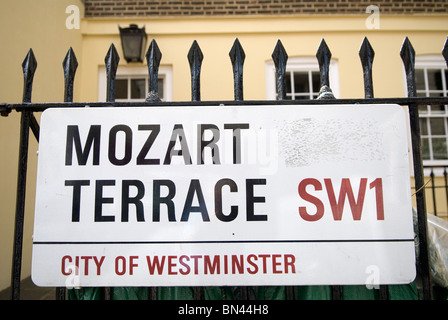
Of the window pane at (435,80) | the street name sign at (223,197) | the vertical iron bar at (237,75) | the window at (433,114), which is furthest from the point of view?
the window pane at (435,80)

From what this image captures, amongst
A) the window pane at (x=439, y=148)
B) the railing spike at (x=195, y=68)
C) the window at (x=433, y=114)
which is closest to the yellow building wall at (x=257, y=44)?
→ the window at (x=433, y=114)

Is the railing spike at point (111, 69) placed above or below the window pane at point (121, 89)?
below

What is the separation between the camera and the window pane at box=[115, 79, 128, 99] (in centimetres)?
559

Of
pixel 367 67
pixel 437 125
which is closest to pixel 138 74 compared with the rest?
pixel 367 67

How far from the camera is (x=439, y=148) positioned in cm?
559

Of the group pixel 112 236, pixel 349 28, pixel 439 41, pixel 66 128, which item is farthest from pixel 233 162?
pixel 439 41

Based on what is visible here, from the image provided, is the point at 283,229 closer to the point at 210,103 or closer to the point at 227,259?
the point at 227,259

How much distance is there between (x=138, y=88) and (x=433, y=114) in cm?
513

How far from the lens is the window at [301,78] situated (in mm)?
5418

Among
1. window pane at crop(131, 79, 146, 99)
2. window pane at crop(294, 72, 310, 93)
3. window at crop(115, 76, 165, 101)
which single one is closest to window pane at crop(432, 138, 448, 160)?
window pane at crop(294, 72, 310, 93)

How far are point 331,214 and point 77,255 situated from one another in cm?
114

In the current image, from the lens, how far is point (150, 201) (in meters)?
1.44

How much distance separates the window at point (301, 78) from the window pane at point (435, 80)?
1731 millimetres

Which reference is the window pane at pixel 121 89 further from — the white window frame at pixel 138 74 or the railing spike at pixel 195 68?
the railing spike at pixel 195 68
